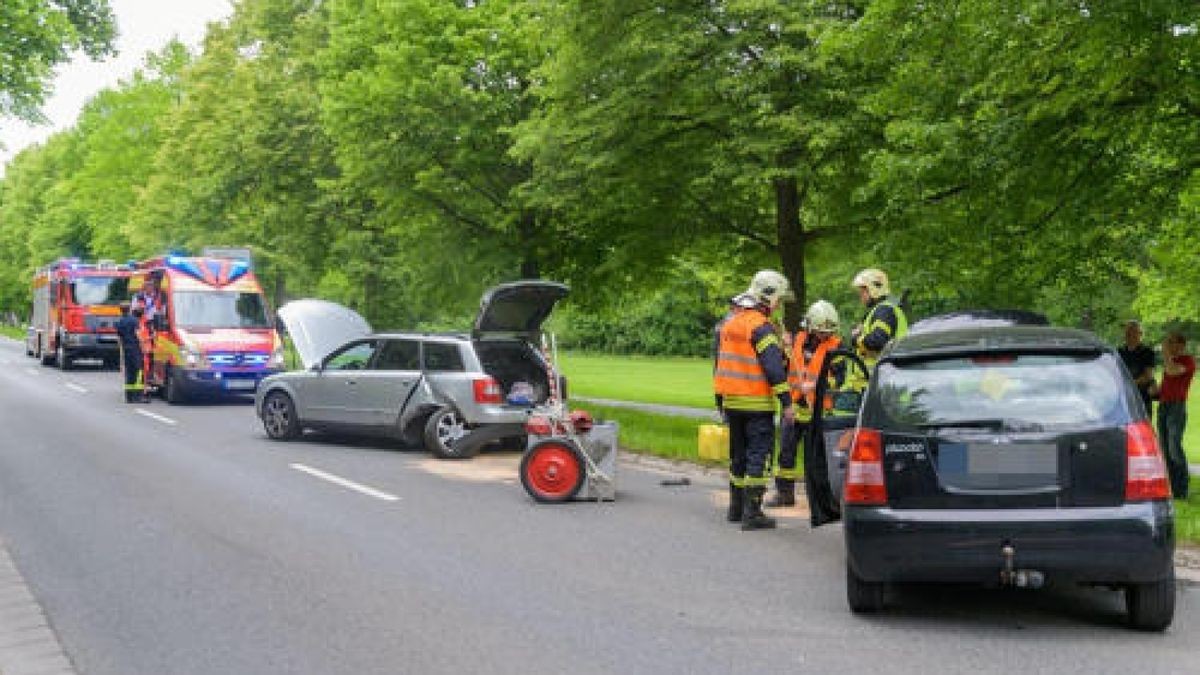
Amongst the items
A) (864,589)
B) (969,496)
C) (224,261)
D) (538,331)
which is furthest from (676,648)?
(224,261)

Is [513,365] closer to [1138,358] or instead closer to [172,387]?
[1138,358]

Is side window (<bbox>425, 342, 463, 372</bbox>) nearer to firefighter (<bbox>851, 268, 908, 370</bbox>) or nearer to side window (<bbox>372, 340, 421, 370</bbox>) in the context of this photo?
side window (<bbox>372, 340, 421, 370</bbox>)

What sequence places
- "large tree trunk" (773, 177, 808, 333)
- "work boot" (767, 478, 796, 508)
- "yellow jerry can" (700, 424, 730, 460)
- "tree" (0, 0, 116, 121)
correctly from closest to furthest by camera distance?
"work boot" (767, 478, 796, 508), "yellow jerry can" (700, 424, 730, 460), "large tree trunk" (773, 177, 808, 333), "tree" (0, 0, 116, 121)

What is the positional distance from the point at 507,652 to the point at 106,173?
184 ft

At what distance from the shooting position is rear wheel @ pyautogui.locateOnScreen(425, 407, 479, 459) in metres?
13.8

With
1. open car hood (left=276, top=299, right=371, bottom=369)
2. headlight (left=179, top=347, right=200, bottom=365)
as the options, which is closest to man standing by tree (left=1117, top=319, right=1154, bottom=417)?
open car hood (left=276, top=299, right=371, bottom=369)

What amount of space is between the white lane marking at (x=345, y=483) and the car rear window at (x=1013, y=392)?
18.3 feet

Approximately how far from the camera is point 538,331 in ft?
45.7

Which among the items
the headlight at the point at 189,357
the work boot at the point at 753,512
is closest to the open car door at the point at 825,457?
the work boot at the point at 753,512

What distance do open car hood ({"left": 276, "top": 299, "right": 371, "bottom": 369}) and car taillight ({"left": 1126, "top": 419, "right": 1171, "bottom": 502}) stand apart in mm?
11417

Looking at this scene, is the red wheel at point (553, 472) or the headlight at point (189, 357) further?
the headlight at point (189, 357)

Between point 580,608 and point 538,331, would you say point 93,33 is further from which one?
point 580,608

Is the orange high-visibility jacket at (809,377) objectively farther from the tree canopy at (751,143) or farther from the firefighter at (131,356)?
the firefighter at (131,356)

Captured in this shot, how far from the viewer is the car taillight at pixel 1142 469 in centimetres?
580
